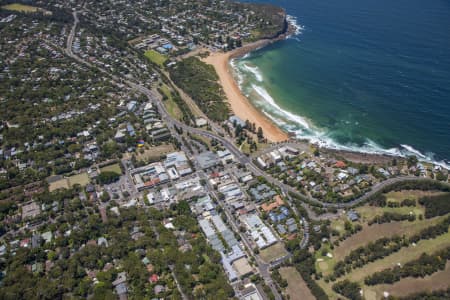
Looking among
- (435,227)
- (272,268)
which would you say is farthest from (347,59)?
(272,268)

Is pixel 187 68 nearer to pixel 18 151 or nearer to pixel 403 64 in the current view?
pixel 18 151

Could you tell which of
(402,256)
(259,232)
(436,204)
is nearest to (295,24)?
(436,204)

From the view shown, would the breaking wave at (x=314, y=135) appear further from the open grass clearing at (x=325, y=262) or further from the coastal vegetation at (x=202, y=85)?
the open grass clearing at (x=325, y=262)

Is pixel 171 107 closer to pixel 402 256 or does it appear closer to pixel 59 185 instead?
pixel 59 185

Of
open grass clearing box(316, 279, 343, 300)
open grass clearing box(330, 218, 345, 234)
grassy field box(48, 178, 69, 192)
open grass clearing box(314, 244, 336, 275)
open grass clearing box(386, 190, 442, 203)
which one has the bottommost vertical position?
open grass clearing box(316, 279, 343, 300)

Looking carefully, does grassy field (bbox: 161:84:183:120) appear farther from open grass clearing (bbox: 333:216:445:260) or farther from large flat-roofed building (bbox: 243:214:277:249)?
open grass clearing (bbox: 333:216:445:260)

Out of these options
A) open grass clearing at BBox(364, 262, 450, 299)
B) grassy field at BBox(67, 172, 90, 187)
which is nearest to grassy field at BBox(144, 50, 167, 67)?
grassy field at BBox(67, 172, 90, 187)
